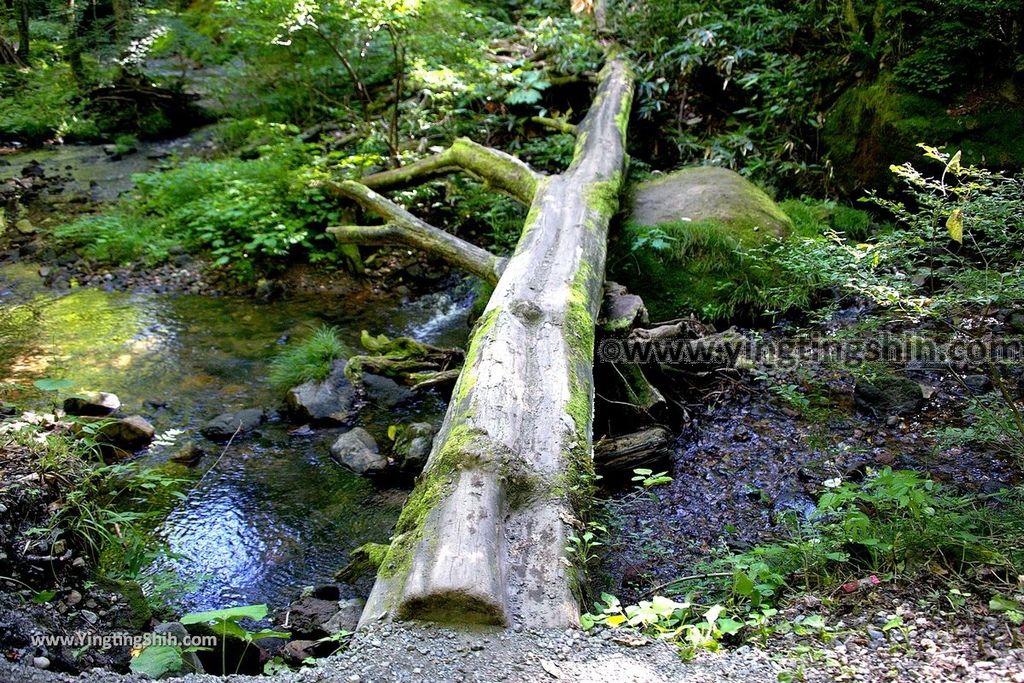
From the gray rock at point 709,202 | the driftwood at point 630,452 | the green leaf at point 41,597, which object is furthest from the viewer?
the gray rock at point 709,202

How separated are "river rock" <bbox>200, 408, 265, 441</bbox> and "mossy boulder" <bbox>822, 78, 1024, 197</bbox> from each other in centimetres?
597

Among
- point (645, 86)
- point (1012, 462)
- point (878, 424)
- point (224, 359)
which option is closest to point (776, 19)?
point (645, 86)

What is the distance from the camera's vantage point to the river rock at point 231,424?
5.05 meters

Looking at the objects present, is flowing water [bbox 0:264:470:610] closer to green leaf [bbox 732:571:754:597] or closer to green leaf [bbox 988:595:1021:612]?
green leaf [bbox 732:571:754:597]

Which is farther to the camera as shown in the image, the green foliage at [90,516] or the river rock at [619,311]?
the river rock at [619,311]

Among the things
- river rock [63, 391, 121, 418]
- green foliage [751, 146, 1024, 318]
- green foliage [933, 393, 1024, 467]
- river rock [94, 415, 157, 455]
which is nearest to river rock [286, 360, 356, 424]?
river rock [94, 415, 157, 455]

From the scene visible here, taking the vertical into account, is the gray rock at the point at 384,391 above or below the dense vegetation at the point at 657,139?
below

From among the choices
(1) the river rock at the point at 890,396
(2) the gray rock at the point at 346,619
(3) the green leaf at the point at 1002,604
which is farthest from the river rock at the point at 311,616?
(1) the river rock at the point at 890,396

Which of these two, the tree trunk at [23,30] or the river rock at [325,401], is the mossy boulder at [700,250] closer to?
the river rock at [325,401]

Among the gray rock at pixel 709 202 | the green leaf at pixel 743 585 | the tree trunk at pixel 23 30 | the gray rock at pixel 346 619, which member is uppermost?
the tree trunk at pixel 23 30

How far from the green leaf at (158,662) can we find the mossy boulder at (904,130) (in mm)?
6696

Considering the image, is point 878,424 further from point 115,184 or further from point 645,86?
point 115,184

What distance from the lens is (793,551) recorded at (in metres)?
2.89

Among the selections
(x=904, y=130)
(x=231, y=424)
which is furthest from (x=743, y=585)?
(x=904, y=130)
